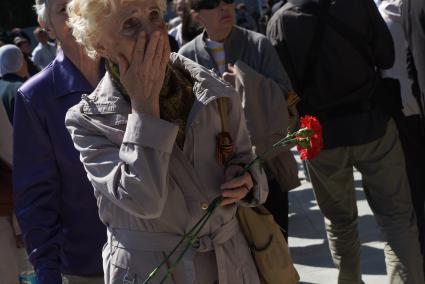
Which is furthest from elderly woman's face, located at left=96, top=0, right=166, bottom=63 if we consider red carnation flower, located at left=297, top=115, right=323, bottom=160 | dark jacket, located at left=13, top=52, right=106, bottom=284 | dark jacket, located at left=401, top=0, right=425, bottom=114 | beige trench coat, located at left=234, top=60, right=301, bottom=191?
beige trench coat, located at left=234, top=60, right=301, bottom=191

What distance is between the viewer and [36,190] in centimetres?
321

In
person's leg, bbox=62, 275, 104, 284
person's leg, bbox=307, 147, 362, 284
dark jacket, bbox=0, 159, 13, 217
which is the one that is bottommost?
person's leg, bbox=307, 147, 362, 284

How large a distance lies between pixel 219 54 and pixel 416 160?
132 cm

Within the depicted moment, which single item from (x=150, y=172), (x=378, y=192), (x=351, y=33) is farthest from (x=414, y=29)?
(x=150, y=172)

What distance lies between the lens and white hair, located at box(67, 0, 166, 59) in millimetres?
2537

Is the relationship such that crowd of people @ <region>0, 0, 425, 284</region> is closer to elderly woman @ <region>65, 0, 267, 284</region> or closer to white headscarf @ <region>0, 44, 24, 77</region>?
elderly woman @ <region>65, 0, 267, 284</region>

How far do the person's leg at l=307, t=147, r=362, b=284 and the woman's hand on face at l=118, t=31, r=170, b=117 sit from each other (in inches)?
105

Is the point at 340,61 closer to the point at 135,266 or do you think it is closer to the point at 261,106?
the point at 261,106

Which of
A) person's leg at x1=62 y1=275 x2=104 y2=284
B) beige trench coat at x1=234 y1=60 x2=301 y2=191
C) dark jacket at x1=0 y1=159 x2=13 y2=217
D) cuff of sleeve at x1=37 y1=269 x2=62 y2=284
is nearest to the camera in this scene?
cuff of sleeve at x1=37 y1=269 x2=62 y2=284

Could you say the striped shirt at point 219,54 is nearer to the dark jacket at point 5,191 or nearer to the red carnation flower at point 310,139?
the dark jacket at point 5,191

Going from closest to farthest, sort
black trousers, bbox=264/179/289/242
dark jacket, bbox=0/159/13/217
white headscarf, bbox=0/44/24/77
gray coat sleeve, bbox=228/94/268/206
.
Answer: gray coat sleeve, bbox=228/94/268/206 → dark jacket, bbox=0/159/13/217 → black trousers, bbox=264/179/289/242 → white headscarf, bbox=0/44/24/77

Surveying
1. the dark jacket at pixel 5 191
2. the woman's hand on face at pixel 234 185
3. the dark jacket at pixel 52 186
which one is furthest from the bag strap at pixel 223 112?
the dark jacket at pixel 5 191

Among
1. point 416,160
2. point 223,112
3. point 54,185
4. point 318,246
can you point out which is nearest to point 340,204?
point 416,160

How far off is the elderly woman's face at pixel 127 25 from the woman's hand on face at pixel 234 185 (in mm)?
463
